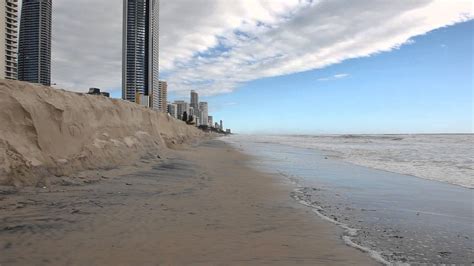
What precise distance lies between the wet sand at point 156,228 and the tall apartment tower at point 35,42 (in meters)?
46.0

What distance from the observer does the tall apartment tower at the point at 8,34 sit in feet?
110

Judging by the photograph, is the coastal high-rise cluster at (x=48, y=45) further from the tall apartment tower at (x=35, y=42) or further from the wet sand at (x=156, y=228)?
the wet sand at (x=156, y=228)

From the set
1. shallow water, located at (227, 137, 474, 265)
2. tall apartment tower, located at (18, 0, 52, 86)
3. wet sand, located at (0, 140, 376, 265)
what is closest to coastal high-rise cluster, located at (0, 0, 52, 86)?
tall apartment tower, located at (18, 0, 52, 86)

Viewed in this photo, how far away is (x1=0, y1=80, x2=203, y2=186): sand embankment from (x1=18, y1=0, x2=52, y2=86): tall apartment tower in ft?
134

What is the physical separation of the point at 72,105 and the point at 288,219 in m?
7.23

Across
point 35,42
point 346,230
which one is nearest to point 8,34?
point 35,42

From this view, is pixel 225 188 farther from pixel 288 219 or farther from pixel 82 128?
pixel 82 128

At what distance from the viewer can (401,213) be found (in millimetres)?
7871

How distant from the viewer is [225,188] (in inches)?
415

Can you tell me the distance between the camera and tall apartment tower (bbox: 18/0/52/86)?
164 feet

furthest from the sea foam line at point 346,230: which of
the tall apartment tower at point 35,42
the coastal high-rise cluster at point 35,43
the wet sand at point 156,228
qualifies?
the tall apartment tower at point 35,42

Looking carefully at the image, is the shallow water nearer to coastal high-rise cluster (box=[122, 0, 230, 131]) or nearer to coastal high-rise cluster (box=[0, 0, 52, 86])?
coastal high-rise cluster (box=[0, 0, 52, 86])

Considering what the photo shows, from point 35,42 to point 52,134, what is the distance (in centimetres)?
5025

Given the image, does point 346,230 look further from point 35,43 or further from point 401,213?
point 35,43
